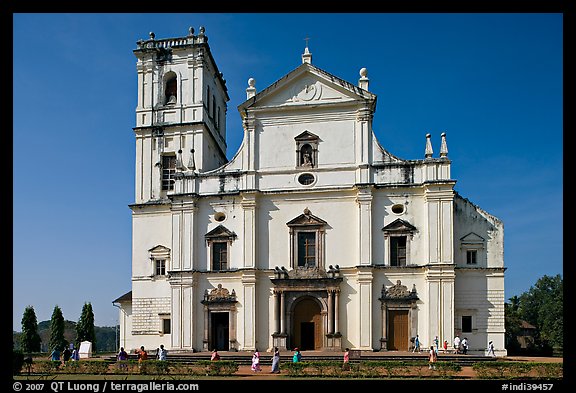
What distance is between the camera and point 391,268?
3378cm

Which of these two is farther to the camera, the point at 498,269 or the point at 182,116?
the point at 182,116

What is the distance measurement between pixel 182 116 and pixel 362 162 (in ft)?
39.8

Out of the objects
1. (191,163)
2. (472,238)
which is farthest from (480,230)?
(191,163)

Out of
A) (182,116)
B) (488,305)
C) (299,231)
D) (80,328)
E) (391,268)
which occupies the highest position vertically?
(182,116)

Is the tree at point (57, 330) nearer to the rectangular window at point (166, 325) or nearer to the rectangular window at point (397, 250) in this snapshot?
the rectangular window at point (166, 325)

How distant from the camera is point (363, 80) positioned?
35.8m

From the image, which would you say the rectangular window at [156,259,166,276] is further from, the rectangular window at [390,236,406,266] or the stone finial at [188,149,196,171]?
the rectangular window at [390,236,406,266]

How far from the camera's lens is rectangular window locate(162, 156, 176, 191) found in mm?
38125

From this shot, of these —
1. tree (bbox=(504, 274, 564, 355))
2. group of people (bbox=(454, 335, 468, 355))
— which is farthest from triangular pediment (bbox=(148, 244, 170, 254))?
tree (bbox=(504, 274, 564, 355))

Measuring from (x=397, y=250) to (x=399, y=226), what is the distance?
1.39 m

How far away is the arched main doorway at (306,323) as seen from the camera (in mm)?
34594
